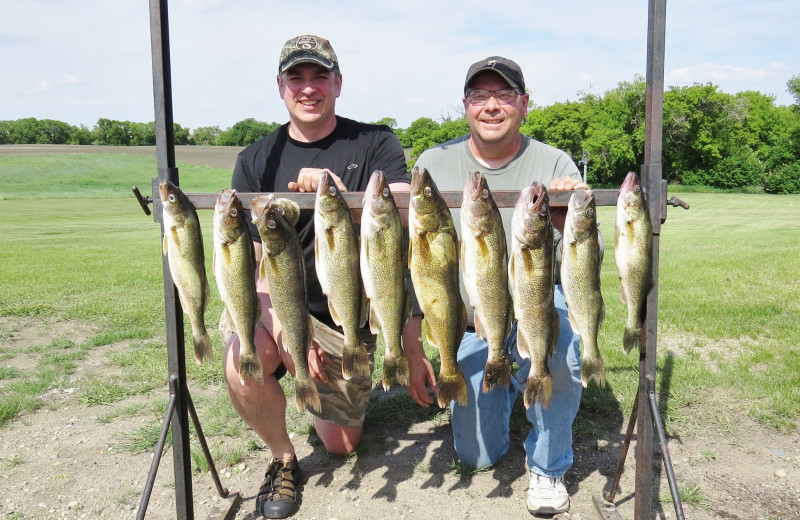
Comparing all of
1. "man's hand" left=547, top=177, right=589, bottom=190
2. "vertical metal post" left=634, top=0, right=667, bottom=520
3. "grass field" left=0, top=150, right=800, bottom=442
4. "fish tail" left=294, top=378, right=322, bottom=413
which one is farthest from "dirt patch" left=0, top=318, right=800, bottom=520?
"man's hand" left=547, top=177, right=589, bottom=190

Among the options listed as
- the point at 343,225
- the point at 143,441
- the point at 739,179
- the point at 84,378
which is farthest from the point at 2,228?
the point at 739,179

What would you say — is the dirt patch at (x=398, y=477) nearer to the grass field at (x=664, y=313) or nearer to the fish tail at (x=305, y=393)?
the grass field at (x=664, y=313)

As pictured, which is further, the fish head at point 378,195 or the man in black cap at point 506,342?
the man in black cap at point 506,342

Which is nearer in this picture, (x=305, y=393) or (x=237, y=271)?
(x=237, y=271)

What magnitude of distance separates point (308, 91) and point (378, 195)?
1471mm

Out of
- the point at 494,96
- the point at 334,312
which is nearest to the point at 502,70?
the point at 494,96

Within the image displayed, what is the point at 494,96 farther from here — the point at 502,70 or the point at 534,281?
the point at 534,281

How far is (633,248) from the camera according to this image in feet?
9.78

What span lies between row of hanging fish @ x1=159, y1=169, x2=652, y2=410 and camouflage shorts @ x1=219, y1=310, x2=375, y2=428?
852 mm

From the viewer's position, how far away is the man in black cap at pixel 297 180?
371 centimetres

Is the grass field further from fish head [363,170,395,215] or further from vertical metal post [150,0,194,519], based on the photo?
fish head [363,170,395,215]

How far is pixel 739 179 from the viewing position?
2371 inches

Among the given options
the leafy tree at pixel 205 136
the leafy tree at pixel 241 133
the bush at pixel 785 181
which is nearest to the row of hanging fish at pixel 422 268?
the bush at pixel 785 181

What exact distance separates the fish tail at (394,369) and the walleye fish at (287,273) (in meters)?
0.43
